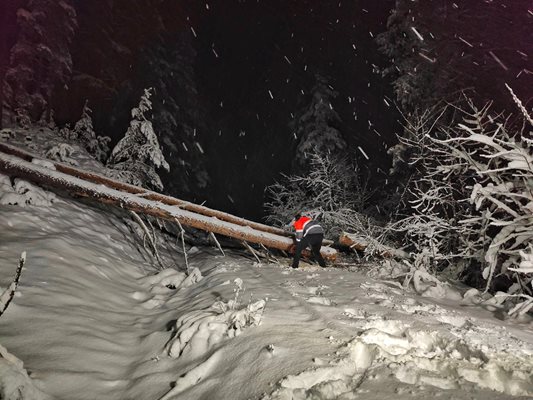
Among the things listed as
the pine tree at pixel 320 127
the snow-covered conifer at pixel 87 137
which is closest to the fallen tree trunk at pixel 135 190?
the snow-covered conifer at pixel 87 137

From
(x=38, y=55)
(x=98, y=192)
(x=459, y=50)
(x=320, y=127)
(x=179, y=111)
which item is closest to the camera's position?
(x=98, y=192)

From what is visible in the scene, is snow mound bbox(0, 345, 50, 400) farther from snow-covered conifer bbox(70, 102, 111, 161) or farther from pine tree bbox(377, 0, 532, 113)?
snow-covered conifer bbox(70, 102, 111, 161)

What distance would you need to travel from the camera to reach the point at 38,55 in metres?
16.1

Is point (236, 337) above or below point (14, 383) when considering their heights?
below

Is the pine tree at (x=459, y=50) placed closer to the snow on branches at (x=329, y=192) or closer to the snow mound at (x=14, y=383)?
the snow on branches at (x=329, y=192)

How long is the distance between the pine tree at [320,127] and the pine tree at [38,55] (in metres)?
12.9

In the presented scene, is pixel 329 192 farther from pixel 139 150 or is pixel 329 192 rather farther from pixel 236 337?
pixel 236 337

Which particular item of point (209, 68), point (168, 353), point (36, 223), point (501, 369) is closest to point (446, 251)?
point (501, 369)

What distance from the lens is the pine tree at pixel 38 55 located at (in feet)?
50.6

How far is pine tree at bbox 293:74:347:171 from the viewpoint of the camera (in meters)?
17.8

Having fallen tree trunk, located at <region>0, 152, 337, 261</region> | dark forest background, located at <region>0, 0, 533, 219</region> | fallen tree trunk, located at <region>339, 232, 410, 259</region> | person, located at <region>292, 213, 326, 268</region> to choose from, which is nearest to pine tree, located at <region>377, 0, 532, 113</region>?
dark forest background, located at <region>0, 0, 533, 219</region>

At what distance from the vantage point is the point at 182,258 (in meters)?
11.1

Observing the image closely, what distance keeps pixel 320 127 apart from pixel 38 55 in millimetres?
14420

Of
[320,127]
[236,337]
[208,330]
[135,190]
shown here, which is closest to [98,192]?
[135,190]
